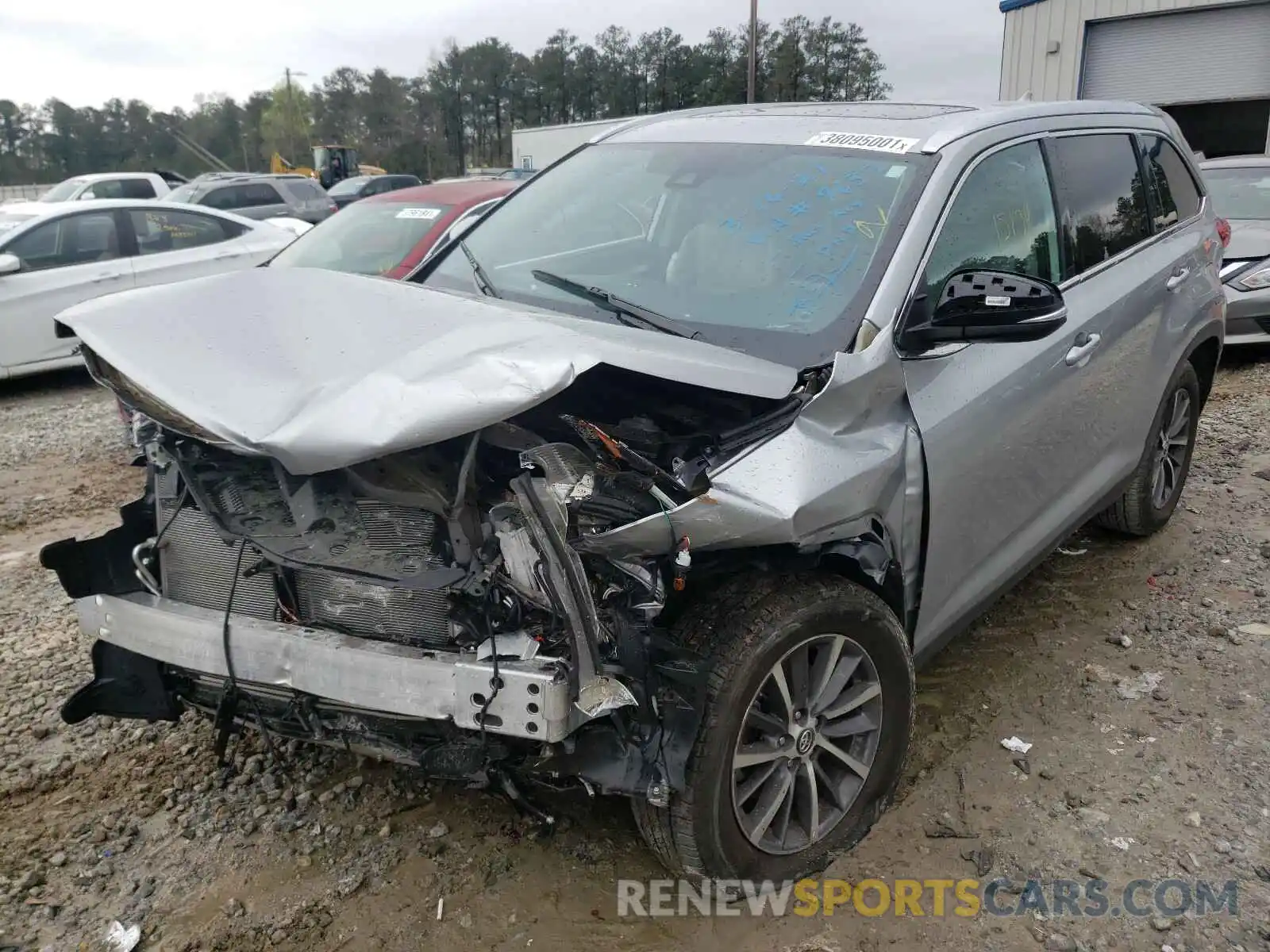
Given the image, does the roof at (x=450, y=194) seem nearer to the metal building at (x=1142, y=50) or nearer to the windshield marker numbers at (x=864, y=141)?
the windshield marker numbers at (x=864, y=141)

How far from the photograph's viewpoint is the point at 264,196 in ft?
60.1

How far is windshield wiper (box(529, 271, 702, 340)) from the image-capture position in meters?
2.77

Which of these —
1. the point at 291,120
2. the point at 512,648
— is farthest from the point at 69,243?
the point at 291,120

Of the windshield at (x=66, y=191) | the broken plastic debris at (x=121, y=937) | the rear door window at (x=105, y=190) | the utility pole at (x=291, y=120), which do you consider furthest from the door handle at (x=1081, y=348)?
A: the utility pole at (x=291, y=120)

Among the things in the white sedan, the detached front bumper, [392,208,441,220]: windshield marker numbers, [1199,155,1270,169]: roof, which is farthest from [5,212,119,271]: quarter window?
[1199,155,1270,169]: roof

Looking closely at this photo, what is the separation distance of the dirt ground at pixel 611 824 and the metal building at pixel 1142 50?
1668cm

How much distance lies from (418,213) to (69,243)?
12.6 feet

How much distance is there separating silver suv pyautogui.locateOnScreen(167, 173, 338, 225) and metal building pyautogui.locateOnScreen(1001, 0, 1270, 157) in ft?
43.6

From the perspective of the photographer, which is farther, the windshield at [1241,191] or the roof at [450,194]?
the windshield at [1241,191]

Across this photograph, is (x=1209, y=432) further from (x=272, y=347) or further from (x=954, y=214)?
(x=272, y=347)

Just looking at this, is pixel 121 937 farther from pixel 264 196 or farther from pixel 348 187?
pixel 348 187

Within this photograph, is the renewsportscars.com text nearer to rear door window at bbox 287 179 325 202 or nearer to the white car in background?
the white car in background

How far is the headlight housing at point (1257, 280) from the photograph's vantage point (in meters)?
7.92

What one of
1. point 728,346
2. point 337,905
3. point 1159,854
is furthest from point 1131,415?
point 337,905
